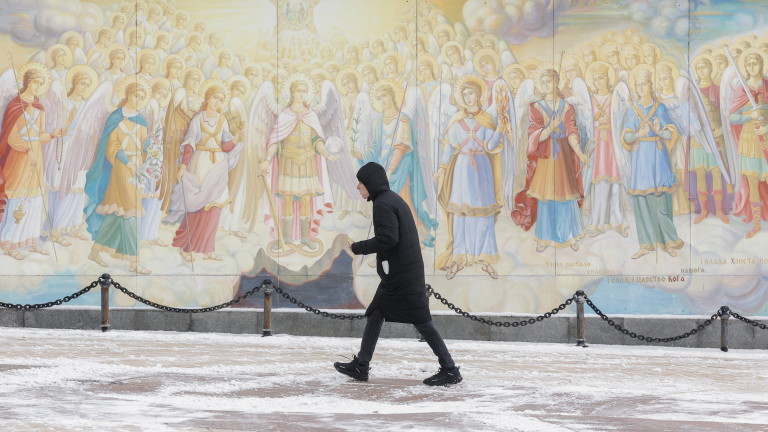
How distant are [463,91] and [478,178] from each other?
1.17 m

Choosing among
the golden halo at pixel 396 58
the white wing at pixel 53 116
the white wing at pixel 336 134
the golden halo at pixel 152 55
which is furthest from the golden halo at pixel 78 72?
the golden halo at pixel 396 58

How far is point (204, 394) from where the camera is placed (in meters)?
8.02

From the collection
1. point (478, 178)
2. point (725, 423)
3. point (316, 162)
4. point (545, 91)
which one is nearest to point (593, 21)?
point (545, 91)

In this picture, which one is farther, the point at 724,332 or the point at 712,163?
the point at 712,163

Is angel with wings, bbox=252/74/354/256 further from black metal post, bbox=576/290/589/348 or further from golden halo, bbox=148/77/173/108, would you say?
black metal post, bbox=576/290/589/348

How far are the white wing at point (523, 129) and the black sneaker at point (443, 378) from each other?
6.43 metres

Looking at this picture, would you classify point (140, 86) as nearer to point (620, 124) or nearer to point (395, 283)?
point (620, 124)

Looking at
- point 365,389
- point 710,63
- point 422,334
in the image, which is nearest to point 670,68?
point 710,63

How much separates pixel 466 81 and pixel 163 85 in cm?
418

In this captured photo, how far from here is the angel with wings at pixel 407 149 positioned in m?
14.9

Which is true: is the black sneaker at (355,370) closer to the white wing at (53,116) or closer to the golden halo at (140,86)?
the golden halo at (140,86)

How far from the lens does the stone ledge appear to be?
43.0ft

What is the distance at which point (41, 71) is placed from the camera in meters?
15.8

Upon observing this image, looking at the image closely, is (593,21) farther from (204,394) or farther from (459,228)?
(204,394)
